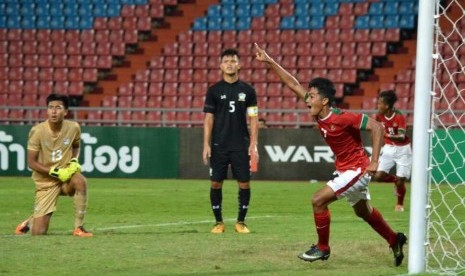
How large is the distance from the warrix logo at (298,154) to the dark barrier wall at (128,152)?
2.26m

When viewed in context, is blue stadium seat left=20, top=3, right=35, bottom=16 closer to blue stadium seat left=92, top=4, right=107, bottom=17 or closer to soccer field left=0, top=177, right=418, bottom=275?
blue stadium seat left=92, top=4, right=107, bottom=17

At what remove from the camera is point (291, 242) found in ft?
36.8

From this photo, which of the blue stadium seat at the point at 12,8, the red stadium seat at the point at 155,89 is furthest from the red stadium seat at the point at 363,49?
the blue stadium seat at the point at 12,8

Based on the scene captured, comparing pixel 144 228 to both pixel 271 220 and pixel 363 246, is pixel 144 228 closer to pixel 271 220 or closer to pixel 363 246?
pixel 271 220

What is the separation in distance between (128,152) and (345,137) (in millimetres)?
15541

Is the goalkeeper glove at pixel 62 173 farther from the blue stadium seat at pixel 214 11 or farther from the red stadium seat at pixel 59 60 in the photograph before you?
the red stadium seat at pixel 59 60

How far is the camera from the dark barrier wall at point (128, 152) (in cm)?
2489

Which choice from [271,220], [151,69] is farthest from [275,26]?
[271,220]

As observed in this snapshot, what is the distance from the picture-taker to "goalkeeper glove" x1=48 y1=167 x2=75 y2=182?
482 inches

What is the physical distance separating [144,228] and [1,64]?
18352mm

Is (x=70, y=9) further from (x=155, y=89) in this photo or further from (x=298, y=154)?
(x=298, y=154)

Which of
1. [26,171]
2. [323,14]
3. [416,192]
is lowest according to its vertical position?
[26,171]

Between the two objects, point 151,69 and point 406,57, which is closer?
point 406,57

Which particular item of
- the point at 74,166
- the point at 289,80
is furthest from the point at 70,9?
the point at 289,80
